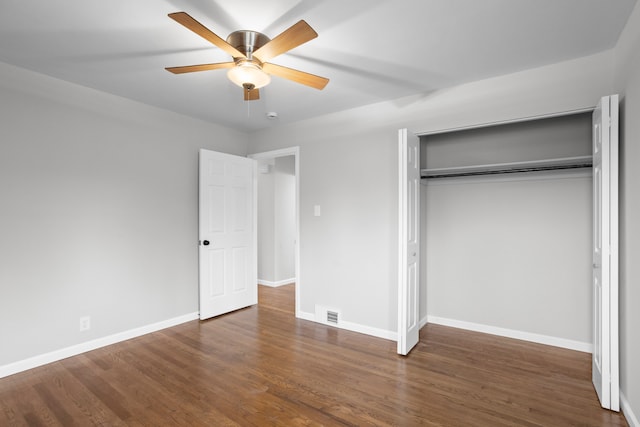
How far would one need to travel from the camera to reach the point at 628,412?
204 cm

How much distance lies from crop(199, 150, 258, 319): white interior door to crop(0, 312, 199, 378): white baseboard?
380 mm

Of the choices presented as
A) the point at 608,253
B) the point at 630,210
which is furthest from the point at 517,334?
the point at 630,210

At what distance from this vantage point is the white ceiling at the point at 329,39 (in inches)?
77.2

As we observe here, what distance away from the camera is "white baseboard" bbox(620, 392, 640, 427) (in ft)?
6.30

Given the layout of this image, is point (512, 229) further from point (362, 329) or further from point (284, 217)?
point (284, 217)

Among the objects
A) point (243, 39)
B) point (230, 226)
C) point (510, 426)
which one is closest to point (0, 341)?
point (230, 226)

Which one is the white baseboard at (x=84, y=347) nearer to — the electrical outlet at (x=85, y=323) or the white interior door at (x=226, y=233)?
the electrical outlet at (x=85, y=323)

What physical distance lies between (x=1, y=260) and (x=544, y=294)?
16.2 feet

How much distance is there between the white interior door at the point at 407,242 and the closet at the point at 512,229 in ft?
1.76

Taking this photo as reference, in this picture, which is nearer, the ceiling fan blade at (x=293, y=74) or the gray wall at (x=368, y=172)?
the ceiling fan blade at (x=293, y=74)

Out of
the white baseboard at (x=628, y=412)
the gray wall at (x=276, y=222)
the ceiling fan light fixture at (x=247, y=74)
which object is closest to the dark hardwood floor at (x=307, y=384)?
the white baseboard at (x=628, y=412)

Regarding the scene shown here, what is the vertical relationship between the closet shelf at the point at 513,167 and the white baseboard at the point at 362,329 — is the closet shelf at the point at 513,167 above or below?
above

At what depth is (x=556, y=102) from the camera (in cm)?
271

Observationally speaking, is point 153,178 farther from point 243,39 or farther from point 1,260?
point 243,39
